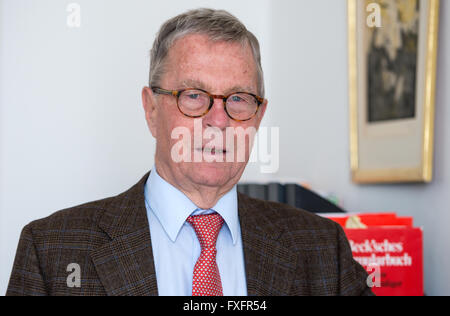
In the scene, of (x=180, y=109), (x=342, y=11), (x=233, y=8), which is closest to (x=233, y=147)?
A: (x=180, y=109)

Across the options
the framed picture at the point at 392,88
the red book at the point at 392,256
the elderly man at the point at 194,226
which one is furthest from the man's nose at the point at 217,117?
the framed picture at the point at 392,88

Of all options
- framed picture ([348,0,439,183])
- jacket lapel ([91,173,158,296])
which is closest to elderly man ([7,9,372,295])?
jacket lapel ([91,173,158,296])

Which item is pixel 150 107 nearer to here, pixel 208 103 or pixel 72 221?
pixel 208 103

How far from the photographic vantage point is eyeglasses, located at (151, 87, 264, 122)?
1046mm

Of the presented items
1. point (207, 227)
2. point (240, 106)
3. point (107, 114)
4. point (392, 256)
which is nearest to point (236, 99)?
point (240, 106)

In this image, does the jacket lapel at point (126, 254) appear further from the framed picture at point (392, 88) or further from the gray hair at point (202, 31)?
the framed picture at point (392, 88)

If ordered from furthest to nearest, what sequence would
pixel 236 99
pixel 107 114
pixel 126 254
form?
pixel 107 114
pixel 236 99
pixel 126 254

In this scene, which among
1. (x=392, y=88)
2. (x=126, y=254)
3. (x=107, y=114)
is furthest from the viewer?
(x=107, y=114)

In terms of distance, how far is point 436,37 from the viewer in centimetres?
148

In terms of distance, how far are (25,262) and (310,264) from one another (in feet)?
1.71

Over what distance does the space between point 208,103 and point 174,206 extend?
20 centimetres

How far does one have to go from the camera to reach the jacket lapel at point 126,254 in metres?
0.93

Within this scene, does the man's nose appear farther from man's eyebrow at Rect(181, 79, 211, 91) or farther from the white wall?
the white wall

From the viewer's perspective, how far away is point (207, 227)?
1033 millimetres
